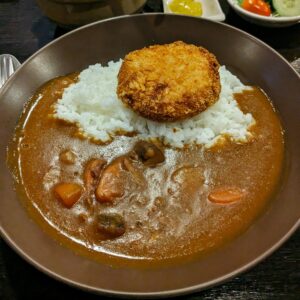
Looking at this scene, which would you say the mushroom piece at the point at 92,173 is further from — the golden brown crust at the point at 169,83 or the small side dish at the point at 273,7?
the small side dish at the point at 273,7

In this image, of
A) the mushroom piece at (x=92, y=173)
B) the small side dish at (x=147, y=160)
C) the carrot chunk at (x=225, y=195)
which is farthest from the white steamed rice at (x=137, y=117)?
the carrot chunk at (x=225, y=195)

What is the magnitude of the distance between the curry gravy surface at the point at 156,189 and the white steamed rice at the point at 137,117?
0.08 meters

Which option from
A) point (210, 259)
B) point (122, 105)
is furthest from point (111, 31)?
point (210, 259)

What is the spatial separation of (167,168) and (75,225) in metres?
0.68

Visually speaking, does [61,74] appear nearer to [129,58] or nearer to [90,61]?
[90,61]

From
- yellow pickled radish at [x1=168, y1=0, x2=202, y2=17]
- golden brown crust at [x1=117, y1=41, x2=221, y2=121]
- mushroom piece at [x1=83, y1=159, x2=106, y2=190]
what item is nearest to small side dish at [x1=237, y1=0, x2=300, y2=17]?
yellow pickled radish at [x1=168, y1=0, x2=202, y2=17]

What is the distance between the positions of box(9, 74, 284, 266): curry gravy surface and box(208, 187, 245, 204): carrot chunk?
0.09ft

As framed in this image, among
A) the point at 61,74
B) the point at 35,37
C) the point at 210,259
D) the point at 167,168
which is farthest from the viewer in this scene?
the point at 35,37

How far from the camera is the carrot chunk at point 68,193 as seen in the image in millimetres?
2248

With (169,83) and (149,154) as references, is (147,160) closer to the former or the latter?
(149,154)

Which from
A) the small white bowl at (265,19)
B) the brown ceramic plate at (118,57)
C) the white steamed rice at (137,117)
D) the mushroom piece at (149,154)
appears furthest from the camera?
the small white bowl at (265,19)

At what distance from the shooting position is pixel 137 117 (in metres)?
2.69

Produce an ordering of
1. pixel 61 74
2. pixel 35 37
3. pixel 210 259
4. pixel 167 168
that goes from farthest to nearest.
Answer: pixel 35 37
pixel 61 74
pixel 167 168
pixel 210 259

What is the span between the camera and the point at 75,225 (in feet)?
7.16
